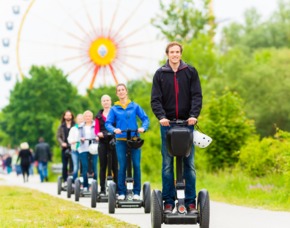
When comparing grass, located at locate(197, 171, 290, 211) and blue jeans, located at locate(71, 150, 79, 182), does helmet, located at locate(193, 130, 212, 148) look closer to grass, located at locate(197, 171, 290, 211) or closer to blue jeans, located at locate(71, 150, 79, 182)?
grass, located at locate(197, 171, 290, 211)

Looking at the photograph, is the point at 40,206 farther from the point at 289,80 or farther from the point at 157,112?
the point at 289,80

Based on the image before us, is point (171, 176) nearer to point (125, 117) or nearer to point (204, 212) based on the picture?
point (204, 212)

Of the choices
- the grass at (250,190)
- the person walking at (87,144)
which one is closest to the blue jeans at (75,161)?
the person walking at (87,144)

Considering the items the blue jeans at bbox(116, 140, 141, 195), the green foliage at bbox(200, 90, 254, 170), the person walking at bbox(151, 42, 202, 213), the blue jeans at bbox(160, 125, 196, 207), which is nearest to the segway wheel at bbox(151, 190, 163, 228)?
the person walking at bbox(151, 42, 202, 213)

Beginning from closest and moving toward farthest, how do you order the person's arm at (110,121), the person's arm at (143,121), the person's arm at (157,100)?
the person's arm at (157,100), the person's arm at (143,121), the person's arm at (110,121)

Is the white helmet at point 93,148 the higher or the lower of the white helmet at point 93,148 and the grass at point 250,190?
the higher

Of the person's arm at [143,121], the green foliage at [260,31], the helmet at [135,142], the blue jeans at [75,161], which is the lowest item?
the blue jeans at [75,161]

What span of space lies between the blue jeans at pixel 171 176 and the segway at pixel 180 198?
0.69ft

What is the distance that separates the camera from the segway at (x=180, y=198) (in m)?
8.23

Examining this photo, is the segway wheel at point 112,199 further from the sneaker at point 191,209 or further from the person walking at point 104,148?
the sneaker at point 191,209

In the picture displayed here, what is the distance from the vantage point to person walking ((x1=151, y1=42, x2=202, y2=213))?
8.58 m

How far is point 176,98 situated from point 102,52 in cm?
4258

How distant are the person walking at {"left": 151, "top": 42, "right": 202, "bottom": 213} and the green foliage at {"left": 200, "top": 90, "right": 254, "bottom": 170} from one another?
1474 centimetres

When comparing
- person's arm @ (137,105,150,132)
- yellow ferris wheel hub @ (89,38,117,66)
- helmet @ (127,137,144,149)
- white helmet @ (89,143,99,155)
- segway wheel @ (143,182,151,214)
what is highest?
A: yellow ferris wheel hub @ (89,38,117,66)
